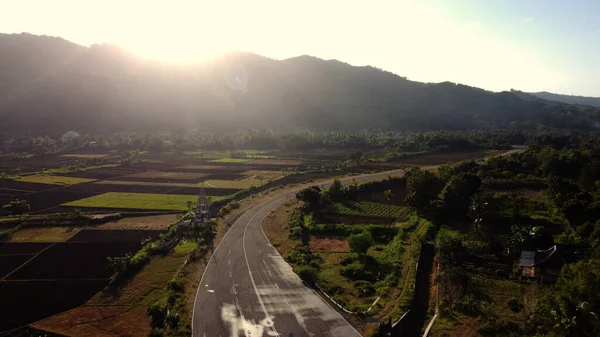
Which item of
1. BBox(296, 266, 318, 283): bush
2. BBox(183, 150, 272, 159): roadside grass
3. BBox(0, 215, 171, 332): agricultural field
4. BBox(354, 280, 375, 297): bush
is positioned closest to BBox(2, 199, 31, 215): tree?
BBox(0, 215, 171, 332): agricultural field

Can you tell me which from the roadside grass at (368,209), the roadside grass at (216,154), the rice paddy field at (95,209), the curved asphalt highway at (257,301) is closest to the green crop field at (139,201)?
the rice paddy field at (95,209)

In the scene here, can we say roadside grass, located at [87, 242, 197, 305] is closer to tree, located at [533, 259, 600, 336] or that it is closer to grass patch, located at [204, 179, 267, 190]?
tree, located at [533, 259, 600, 336]

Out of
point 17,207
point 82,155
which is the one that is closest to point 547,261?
point 17,207

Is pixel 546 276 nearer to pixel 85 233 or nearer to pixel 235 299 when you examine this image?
pixel 235 299

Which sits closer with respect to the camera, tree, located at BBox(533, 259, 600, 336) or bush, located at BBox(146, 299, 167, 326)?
tree, located at BBox(533, 259, 600, 336)

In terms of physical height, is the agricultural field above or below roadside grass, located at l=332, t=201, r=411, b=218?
below

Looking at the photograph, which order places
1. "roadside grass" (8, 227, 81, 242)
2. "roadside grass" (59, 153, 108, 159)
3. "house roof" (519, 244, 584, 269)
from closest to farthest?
"house roof" (519, 244, 584, 269) < "roadside grass" (8, 227, 81, 242) < "roadside grass" (59, 153, 108, 159)

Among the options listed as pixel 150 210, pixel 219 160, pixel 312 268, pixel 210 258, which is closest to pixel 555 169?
pixel 312 268

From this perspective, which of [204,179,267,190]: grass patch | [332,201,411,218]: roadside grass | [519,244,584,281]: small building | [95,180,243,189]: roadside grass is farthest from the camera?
[95,180,243,189]: roadside grass
